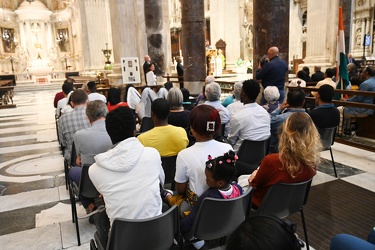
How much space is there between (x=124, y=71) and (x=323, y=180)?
20.8ft

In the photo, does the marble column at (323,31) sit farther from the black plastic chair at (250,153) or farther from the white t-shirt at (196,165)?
the white t-shirt at (196,165)

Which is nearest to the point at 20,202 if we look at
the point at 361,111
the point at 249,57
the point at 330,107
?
the point at 330,107

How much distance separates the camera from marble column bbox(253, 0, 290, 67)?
5199 mm

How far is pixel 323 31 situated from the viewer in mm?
12242

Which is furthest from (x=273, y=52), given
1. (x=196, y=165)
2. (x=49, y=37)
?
(x=49, y=37)

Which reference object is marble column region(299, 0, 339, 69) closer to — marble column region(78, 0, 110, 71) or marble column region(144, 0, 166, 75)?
marble column region(144, 0, 166, 75)

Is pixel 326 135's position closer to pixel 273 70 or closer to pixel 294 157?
pixel 273 70

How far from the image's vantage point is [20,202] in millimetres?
3938

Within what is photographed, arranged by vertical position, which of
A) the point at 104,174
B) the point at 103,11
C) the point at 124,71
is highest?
the point at 103,11

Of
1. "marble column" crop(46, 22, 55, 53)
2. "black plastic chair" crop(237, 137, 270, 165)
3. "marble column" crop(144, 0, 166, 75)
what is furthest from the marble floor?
"marble column" crop(46, 22, 55, 53)

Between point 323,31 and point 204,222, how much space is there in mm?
12237

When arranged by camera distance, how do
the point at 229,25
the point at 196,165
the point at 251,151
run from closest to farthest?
1. the point at 196,165
2. the point at 251,151
3. the point at 229,25

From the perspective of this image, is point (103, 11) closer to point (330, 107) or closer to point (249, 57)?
point (249, 57)

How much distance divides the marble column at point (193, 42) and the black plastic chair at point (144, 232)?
24.0 feet
